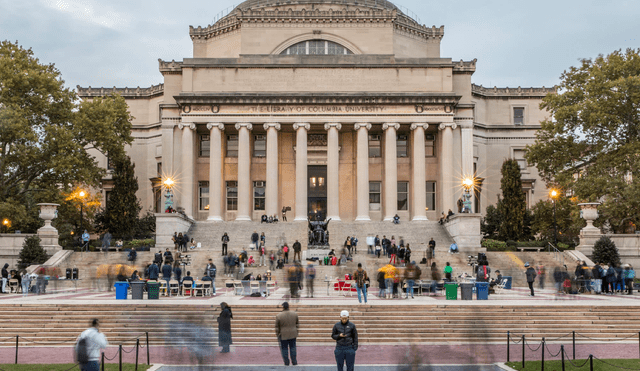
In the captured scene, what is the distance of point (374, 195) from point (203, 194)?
14695 millimetres

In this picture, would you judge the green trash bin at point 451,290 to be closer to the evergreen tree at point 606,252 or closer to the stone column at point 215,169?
the evergreen tree at point 606,252

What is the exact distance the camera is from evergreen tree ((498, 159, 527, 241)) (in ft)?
160

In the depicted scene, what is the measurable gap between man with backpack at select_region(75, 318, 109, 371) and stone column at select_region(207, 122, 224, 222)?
129 feet

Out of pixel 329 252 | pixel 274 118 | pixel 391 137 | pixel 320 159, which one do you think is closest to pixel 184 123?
pixel 274 118

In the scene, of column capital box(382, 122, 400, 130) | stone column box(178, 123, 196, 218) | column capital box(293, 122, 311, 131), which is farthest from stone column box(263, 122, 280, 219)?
column capital box(382, 122, 400, 130)

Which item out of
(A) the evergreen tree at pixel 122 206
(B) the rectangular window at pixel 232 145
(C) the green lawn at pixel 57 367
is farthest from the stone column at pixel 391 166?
(C) the green lawn at pixel 57 367

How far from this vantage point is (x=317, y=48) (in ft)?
195

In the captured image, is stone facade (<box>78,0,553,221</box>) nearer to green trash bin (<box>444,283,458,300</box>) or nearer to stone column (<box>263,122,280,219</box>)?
stone column (<box>263,122,280,219</box>)

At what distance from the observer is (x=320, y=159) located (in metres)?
54.8

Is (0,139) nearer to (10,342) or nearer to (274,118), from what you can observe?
(274,118)

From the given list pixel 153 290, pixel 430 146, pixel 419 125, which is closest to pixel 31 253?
pixel 153 290

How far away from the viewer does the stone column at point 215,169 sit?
170 feet

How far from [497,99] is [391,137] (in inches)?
690

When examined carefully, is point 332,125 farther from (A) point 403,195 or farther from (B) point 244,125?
(A) point 403,195
